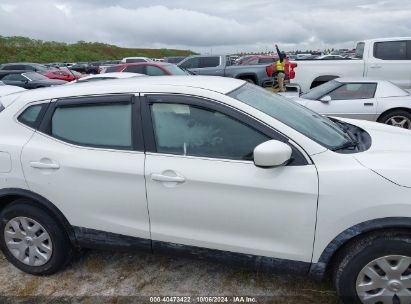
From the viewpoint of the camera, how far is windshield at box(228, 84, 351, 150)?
2.54 meters

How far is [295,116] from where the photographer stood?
2.79m

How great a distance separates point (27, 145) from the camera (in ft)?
9.31

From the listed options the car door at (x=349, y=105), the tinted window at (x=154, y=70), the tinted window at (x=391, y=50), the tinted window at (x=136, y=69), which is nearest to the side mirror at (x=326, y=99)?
the car door at (x=349, y=105)

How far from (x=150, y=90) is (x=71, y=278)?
171 cm

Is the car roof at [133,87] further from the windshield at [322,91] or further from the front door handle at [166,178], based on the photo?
the windshield at [322,91]

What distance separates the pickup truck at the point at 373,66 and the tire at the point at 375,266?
772 centimetres

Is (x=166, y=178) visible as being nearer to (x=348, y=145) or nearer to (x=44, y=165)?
(x=44, y=165)

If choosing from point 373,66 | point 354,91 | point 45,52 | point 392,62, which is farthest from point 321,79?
point 45,52

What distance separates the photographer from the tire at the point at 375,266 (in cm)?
221

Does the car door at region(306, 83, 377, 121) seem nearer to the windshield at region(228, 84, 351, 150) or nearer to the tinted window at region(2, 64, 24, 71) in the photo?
the windshield at region(228, 84, 351, 150)

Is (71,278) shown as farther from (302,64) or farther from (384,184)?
(302,64)

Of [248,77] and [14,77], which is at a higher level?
Result: [14,77]

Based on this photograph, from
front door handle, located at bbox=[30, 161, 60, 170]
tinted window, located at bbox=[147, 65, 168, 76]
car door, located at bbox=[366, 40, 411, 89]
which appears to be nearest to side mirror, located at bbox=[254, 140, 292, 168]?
front door handle, located at bbox=[30, 161, 60, 170]

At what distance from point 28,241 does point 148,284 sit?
105cm
